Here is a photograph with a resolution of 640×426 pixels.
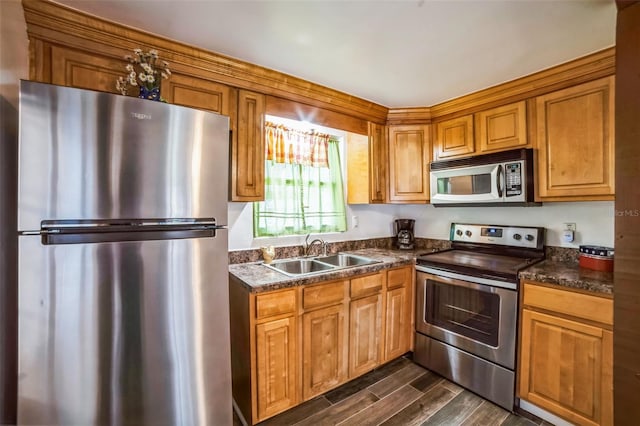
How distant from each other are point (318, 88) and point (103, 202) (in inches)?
66.3

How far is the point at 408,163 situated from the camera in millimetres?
2801

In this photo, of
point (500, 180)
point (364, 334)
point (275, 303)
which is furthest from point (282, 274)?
point (500, 180)

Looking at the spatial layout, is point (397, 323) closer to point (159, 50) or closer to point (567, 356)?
point (567, 356)

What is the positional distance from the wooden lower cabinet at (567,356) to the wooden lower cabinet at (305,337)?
921mm

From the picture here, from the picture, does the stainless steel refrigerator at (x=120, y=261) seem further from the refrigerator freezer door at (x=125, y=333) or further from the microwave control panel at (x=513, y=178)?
the microwave control panel at (x=513, y=178)

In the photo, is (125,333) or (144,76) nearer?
(125,333)

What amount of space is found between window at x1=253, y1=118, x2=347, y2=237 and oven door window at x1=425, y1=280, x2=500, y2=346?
1055 millimetres

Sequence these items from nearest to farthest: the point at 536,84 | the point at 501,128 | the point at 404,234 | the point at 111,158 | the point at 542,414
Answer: the point at 111,158 → the point at 542,414 → the point at 536,84 → the point at 501,128 → the point at 404,234

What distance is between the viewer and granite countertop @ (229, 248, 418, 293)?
5.71 ft

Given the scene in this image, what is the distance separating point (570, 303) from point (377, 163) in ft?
5.75

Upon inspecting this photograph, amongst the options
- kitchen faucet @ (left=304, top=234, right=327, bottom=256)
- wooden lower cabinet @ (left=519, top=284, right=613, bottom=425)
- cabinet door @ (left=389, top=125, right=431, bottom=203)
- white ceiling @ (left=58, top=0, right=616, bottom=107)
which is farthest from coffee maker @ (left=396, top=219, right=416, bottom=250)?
white ceiling @ (left=58, top=0, right=616, bottom=107)

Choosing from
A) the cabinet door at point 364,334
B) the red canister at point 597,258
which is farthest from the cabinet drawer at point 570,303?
the cabinet door at point 364,334

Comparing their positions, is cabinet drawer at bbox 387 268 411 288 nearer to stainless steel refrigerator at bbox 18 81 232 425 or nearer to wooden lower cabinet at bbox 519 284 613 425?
wooden lower cabinet at bbox 519 284 613 425

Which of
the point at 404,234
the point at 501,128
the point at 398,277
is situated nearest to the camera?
the point at 501,128
